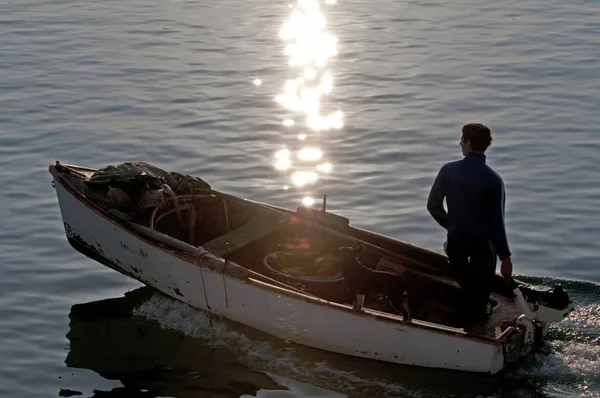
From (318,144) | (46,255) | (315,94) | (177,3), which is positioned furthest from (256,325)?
(177,3)

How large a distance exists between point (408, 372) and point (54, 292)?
19.0ft

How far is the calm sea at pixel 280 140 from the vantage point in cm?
1353

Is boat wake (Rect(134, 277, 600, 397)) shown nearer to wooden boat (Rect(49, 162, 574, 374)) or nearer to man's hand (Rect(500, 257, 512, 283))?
wooden boat (Rect(49, 162, 574, 374))

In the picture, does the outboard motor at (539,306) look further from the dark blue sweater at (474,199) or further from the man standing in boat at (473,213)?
the dark blue sweater at (474,199)

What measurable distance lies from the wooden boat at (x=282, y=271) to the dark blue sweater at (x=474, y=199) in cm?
72

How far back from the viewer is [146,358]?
551 inches

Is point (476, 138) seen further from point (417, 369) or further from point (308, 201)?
point (308, 201)

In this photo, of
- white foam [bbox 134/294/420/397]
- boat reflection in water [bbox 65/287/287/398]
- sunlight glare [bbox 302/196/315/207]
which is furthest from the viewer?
sunlight glare [bbox 302/196/315/207]

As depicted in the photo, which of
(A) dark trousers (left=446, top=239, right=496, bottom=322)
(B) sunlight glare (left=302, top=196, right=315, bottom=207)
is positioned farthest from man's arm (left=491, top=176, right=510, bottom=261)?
(B) sunlight glare (left=302, top=196, right=315, bottom=207)

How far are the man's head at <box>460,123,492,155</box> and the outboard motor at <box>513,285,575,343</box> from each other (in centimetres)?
164

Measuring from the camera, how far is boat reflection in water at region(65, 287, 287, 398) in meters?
13.2

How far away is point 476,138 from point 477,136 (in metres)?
0.03

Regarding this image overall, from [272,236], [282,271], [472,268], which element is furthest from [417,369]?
[272,236]

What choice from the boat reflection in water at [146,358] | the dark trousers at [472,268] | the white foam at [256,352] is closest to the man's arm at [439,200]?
the dark trousers at [472,268]
